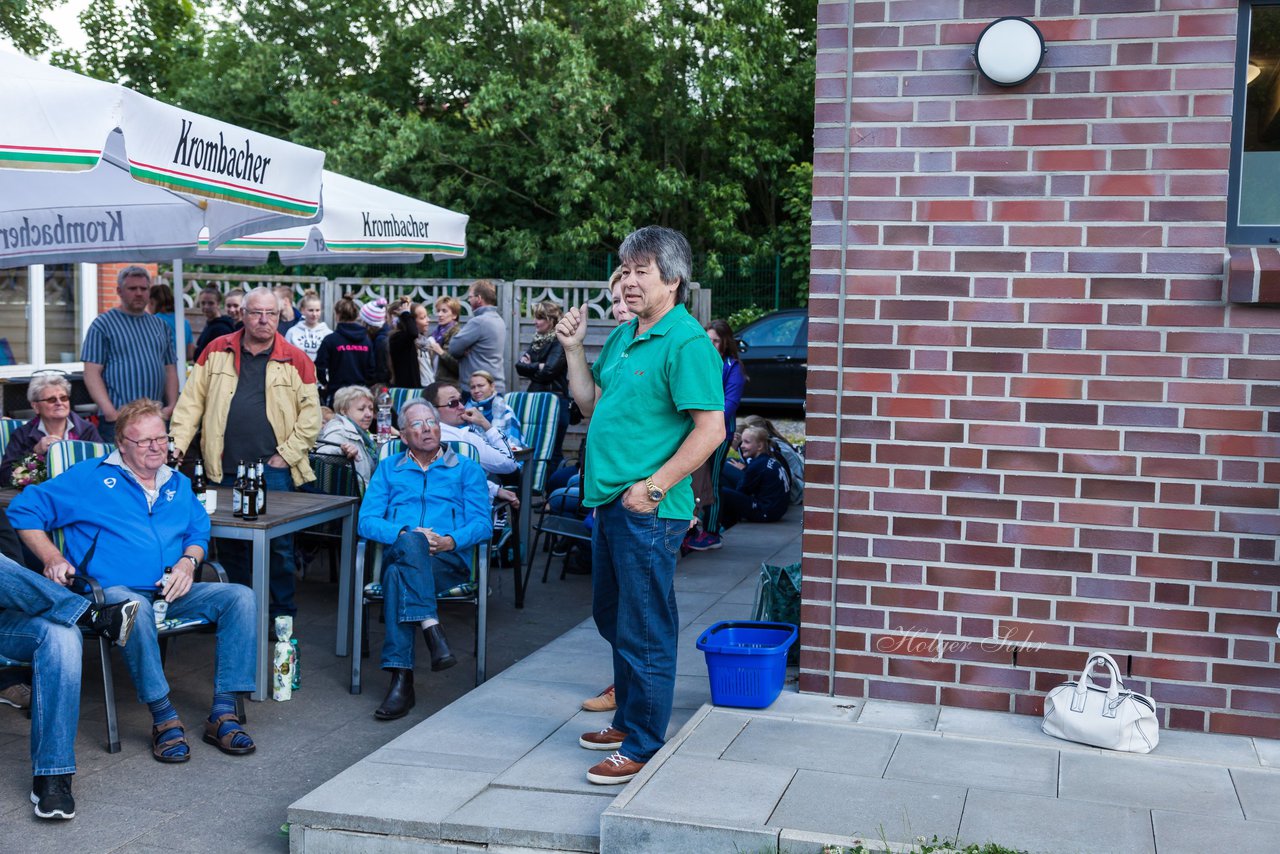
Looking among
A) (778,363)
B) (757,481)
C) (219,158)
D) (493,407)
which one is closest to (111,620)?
(219,158)

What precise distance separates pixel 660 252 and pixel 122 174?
13.6 feet

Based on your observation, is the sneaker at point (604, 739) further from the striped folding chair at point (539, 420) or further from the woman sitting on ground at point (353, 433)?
the striped folding chair at point (539, 420)

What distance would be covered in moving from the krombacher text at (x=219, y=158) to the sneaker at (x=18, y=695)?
2201 mm

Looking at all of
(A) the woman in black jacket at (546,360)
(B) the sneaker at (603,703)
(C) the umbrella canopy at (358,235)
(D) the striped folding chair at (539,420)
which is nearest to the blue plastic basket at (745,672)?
(B) the sneaker at (603,703)

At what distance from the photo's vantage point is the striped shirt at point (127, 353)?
733 centimetres

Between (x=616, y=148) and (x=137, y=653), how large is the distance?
17206mm

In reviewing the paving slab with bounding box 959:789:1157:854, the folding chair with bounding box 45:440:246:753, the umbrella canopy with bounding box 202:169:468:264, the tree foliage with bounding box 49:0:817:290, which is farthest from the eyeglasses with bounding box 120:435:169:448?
the tree foliage with bounding box 49:0:817:290

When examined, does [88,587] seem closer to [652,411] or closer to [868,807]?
[652,411]

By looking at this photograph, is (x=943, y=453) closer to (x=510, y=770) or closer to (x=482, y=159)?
(x=510, y=770)

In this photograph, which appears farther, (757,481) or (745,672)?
(757,481)

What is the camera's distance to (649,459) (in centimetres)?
404

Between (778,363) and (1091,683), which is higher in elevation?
(778,363)

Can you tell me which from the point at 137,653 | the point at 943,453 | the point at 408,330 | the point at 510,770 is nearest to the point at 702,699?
the point at 510,770

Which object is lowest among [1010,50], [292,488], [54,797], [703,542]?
[54,797]
